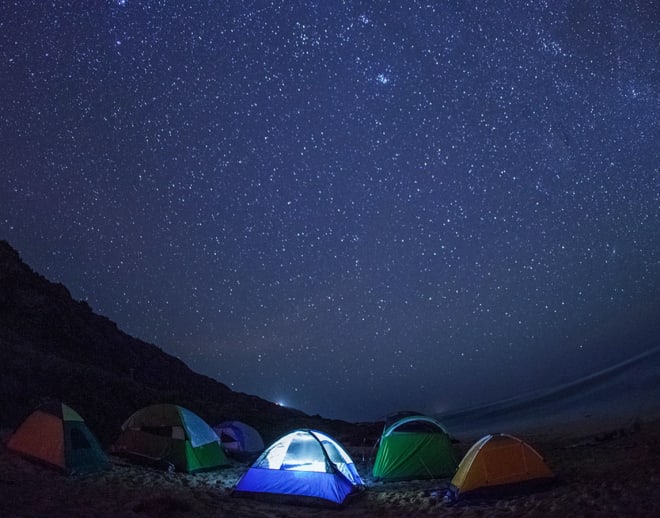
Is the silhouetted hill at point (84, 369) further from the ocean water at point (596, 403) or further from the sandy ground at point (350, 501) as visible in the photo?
the ocean water at point (596, 403)

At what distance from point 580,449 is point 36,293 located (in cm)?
3885

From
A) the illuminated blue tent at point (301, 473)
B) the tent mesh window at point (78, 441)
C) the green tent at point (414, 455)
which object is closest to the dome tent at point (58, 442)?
the tent mesh window at point (78, 441)

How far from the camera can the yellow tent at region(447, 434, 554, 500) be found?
38.9ft

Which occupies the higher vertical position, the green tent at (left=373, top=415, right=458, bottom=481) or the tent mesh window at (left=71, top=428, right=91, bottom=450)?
the tent mesh window at (left=71, top=428, right=91, bottom=450)

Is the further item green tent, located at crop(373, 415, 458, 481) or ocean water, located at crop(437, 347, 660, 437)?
ocean water, located at crop(437, 347, 660, 437)

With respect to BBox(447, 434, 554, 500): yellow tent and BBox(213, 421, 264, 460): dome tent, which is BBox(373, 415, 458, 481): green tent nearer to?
BBox(447, 434, 554, 500): yellow tent

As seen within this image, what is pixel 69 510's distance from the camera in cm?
852

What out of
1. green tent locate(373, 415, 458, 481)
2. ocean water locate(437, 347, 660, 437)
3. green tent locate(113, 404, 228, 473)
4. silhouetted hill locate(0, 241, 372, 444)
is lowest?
ocean water locate(437, 347, 660, 437)

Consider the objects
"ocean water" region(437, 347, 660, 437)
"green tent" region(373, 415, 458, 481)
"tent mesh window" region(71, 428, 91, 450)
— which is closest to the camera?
"tent mesh window" region(71, 428, 91, 450)

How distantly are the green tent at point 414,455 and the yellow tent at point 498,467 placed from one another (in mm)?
3849

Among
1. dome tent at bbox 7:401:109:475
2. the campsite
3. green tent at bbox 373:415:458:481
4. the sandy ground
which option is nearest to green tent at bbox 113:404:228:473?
the campsite

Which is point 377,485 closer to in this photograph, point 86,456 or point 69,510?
point 86,456

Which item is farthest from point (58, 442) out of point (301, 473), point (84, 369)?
point (84, 369)

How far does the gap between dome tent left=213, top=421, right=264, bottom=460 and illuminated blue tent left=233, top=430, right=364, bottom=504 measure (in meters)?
8.90
